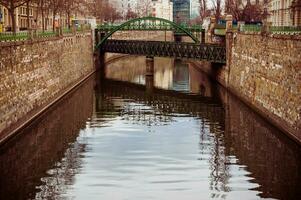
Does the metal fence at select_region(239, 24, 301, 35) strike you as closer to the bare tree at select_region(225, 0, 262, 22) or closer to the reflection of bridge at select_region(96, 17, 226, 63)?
the reflection of bridge at select_region(96, 17, 226, 63)

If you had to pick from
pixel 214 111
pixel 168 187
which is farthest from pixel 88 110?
pixel 168 187

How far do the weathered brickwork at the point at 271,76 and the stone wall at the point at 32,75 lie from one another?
49.6ft

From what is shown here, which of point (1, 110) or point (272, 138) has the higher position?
point (1, 110)

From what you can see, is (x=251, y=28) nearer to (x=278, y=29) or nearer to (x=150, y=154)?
(x=278, y=29)

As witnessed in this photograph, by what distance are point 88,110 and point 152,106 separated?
5626 mm

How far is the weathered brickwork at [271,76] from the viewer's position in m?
29.7

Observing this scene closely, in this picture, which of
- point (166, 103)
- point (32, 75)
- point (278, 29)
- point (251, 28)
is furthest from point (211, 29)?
point (32, 75)

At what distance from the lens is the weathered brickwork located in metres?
29.7

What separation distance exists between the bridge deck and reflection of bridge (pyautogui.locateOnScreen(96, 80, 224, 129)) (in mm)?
5634

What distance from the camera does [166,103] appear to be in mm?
45406

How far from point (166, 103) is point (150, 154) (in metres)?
18.4

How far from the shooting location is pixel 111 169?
2448 cm

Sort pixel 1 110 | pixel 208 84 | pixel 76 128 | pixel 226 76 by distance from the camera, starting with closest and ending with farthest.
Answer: pixel 1 110 < pixel 76 128 < pixel 226 76 < pixel 208 84

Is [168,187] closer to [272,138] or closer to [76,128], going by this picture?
[272,138]
